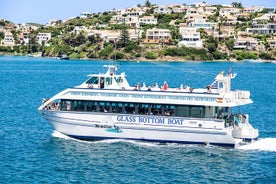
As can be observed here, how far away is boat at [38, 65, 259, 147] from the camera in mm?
36875

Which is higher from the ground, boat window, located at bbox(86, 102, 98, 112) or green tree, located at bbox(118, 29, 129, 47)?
green tree, located at bbox(118, 29, 129, 47)

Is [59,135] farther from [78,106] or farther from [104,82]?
[104,82]

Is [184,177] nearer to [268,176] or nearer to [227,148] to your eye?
[268,176]

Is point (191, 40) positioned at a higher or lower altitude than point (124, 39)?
higher

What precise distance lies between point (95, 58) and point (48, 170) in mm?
152378

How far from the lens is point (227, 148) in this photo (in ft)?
120

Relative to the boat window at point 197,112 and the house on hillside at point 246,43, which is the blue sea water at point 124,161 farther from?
the house on hillside at point 246,43

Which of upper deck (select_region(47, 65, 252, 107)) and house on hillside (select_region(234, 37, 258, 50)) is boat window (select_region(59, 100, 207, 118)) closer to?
upper deck (select_region(47, 65, 252, 107))

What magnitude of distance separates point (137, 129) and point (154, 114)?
54.1 inches

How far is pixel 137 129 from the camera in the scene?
1476 inches

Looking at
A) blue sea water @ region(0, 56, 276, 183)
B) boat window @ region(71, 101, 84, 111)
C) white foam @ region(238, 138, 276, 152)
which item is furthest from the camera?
boat window @ region(71, 101, 84, 111)


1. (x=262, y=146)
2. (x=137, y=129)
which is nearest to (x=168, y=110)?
(x=137, y=129)

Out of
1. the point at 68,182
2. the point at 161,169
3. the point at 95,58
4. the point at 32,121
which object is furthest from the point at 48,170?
the point at 95,58

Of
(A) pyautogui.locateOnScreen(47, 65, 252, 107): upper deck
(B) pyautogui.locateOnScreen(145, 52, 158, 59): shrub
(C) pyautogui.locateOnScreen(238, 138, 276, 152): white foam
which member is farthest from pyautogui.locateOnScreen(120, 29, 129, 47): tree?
(C) pyautogui.locateOnScreen(238, 138, 276, 152): white foam
